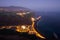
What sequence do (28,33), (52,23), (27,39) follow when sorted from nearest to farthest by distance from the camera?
(27,39) < (28,33) < (52,23)

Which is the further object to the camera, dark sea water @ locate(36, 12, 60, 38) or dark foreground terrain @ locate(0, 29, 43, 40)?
dark sea water @ locate(36, 12, 60, 38)

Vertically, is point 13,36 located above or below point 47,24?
above

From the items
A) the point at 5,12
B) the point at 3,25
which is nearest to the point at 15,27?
the point at 3,25

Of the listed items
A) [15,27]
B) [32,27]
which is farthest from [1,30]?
[32,27]

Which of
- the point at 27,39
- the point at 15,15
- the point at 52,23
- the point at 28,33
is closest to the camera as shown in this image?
the point at 27,39

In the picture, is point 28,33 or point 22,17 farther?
point 22,17

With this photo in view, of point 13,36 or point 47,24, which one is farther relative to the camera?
point 47,24

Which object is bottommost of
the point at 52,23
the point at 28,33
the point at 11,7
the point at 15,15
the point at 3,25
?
the point at 52,23

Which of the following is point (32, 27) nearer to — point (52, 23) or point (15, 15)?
point (15, 15)

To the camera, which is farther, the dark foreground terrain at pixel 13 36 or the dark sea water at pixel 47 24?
the dark sea water at pixel 47 24

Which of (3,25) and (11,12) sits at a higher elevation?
(11,12)
